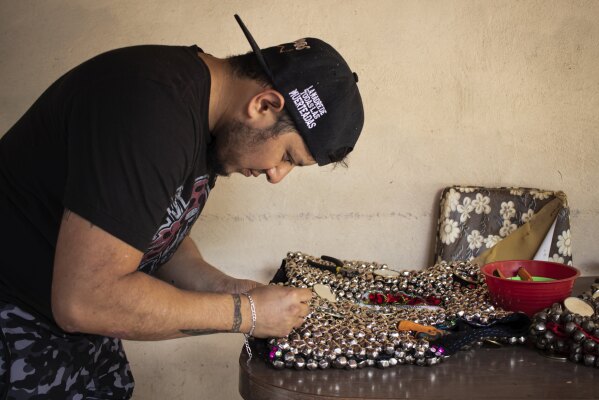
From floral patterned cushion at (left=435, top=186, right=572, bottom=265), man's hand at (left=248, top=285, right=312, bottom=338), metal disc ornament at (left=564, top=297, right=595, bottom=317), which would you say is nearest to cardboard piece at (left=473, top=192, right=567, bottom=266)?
floral patterned cushion at (left=435, top=186, right=572, bottom=265)

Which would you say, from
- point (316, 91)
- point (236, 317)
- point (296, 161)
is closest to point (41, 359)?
point (236, 317)

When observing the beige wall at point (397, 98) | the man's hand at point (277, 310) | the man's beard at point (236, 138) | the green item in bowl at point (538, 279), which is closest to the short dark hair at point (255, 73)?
the man's beard at point (236, 138)

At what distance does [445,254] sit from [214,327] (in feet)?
4.55

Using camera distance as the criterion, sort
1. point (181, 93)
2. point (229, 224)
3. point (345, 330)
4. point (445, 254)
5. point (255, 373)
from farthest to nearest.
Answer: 1. point (229, 224)
2. point (445, 254)
3. point (345, 330)
4. point (255, 373)
5. point (181, 93)

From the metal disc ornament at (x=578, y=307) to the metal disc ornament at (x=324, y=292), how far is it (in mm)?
557

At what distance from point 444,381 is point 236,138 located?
634 mm

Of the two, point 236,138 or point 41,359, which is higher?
point 236,138

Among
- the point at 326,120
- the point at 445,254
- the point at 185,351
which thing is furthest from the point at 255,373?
the point at 185,351

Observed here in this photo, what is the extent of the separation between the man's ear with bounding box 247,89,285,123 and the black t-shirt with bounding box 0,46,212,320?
95 millimetres

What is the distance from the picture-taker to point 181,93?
122cm

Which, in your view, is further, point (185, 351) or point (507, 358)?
point (185, 351)

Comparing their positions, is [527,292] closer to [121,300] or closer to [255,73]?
[255,73]

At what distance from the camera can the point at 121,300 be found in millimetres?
1197

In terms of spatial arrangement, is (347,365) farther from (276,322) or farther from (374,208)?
(374,208)
